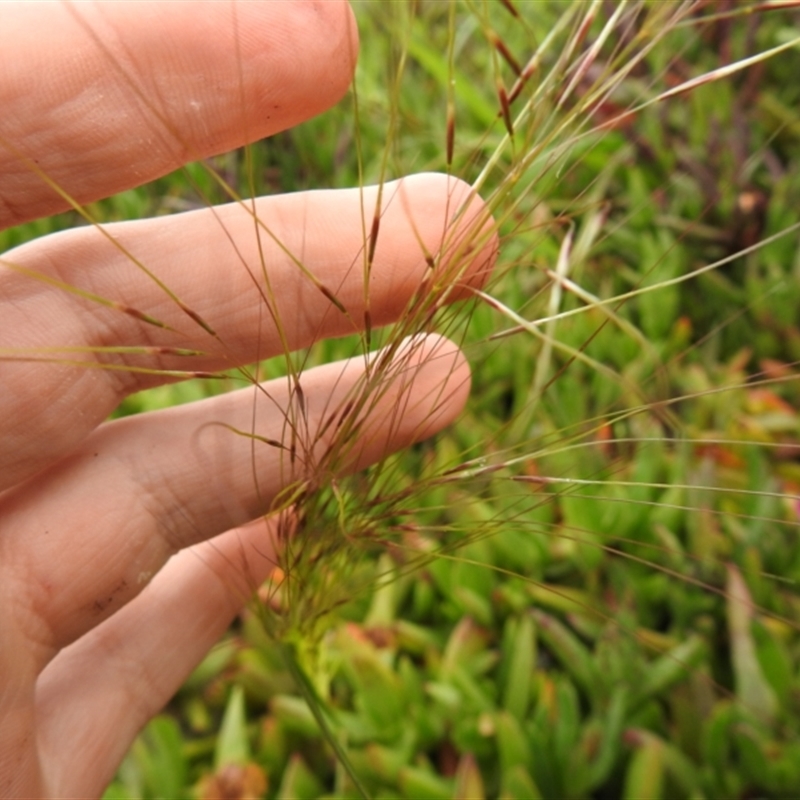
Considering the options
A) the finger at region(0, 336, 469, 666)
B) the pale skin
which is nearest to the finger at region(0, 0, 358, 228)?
the pale skin

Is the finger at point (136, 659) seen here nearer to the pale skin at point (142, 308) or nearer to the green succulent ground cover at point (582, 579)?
the pale skin at point (142, 308)

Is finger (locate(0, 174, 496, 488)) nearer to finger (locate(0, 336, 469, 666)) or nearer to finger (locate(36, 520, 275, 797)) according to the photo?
finger (locate(0, 336, 469, 666))

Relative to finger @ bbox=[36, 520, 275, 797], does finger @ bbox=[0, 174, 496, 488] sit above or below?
above

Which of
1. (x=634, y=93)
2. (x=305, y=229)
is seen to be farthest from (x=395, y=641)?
(x=634, y=93)

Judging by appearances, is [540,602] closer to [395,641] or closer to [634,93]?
[395,641]

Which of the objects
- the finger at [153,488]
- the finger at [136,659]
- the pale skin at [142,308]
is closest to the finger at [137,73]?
the pale skin at [142,308]

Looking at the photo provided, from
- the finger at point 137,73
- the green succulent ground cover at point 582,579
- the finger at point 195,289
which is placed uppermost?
the finger at point 137,73

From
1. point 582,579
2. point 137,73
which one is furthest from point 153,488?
point 582,579
